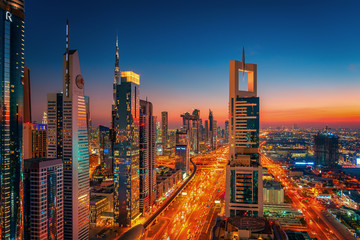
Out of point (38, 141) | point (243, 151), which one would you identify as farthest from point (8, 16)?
point (38, 141)

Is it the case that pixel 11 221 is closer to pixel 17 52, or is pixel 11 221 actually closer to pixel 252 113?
pixel 17 52

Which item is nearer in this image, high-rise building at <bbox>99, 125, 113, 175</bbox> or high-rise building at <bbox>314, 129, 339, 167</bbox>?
high-rise building at <bbox>99, 125, 113, 175</bbox>

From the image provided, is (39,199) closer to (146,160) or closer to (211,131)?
(146,160)

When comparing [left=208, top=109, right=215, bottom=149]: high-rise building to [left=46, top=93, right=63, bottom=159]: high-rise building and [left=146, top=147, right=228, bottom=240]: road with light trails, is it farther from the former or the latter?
[left=46, top=93, right=63, bottom=159]: high-rise building

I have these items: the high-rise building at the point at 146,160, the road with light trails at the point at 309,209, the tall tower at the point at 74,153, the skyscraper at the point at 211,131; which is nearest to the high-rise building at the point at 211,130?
the skyscraper at the point at 211,131

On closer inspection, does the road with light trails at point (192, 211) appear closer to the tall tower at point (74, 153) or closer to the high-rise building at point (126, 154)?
the high-rise building at point (126, 154)

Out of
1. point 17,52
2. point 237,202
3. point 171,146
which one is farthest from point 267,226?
point 171,146

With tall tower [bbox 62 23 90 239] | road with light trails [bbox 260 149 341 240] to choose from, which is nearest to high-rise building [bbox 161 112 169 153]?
road with light trails [bbox 260 149 341 240]
